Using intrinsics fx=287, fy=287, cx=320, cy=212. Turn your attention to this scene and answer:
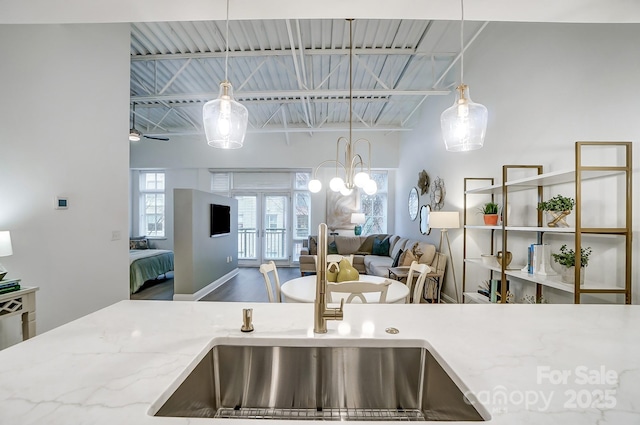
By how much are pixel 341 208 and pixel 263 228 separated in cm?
215

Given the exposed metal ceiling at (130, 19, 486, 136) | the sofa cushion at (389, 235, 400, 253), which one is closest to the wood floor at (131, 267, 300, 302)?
the sofa cushion at (389, 235, 400, 253)

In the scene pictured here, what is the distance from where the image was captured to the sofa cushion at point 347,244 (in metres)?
7.06

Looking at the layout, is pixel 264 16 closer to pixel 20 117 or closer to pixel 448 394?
pixel 448 394

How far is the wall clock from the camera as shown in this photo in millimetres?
4703

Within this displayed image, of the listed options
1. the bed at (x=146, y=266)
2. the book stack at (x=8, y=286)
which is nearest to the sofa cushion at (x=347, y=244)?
the bed at (x=146, y=266)

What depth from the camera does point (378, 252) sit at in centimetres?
680

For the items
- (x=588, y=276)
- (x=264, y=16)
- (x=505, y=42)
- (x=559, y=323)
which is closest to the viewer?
(x=559, y=323)

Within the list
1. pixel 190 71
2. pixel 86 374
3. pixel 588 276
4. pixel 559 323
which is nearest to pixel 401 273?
pixel 588 276

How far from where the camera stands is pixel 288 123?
23.0 feet

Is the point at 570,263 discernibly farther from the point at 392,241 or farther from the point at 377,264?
the point at 392,241

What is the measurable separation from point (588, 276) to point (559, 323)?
151 centimetres

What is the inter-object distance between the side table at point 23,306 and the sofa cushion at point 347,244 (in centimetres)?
554

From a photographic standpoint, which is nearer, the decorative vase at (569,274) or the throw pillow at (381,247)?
the decorative vase at (569,274)

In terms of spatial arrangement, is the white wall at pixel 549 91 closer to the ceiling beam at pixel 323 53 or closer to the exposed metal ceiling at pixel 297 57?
the exposed metal ceiling at pixel 297 57
